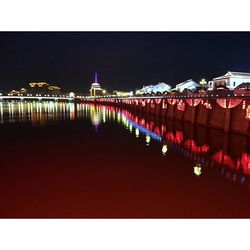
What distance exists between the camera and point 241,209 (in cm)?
568

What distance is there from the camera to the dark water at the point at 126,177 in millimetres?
5609

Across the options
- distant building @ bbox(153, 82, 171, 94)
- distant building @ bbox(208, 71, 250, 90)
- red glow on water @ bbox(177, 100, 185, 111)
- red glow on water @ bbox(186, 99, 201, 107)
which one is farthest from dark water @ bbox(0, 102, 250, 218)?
distant building @ bbox(153, 82, 171, 94)

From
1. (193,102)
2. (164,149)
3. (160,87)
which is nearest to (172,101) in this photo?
Answer: (193,102)

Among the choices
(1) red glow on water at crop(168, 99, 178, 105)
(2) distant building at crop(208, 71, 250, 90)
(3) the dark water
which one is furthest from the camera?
(2) distant building at crop(208, 71, 250, 90)

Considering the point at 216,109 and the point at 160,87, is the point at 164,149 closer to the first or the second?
Answer: the point at 216,109

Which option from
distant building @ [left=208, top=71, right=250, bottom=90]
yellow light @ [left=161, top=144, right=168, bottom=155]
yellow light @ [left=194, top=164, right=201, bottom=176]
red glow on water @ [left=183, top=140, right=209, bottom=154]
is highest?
distant building @ [left=208, top=71, right=250, bottom=90]

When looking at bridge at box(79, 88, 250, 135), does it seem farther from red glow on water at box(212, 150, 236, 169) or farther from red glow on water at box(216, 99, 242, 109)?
red glow on water at box(212, 150, 236, 169)

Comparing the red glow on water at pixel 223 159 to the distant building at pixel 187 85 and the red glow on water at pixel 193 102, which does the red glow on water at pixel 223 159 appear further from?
the distant building at pixel 187 85

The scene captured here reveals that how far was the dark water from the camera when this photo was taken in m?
5.61

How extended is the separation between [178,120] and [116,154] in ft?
36.3

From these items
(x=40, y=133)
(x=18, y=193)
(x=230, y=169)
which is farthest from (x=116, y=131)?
(x=18, y=193)

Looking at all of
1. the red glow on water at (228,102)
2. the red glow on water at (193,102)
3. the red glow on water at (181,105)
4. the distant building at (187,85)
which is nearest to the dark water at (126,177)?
the red glow on water at (228,102)

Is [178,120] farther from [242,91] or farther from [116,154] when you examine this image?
[116,154]

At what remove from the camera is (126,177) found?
24.8 feet
